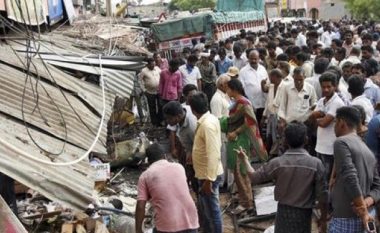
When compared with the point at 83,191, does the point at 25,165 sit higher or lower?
higher

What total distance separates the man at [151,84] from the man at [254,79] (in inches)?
118

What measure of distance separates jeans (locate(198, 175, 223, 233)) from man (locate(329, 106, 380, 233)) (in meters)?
1.57

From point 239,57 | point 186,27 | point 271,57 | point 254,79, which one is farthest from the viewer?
point 186,27

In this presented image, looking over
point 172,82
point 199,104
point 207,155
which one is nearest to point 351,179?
point 207,155

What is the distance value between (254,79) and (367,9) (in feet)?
118

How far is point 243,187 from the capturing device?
266 inches

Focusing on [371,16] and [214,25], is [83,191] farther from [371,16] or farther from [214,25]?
[371,16]

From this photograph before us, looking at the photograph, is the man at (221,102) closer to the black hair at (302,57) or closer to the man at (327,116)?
the man at (327,116)

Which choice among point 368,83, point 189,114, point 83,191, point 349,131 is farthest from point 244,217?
point 83,191

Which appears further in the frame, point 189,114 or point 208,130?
point 189,114

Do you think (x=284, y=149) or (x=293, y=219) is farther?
(x=284, y=149)

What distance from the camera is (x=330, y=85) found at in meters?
5.88

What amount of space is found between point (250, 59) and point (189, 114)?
3278 millimetres

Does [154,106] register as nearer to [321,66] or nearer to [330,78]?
[321,66]
